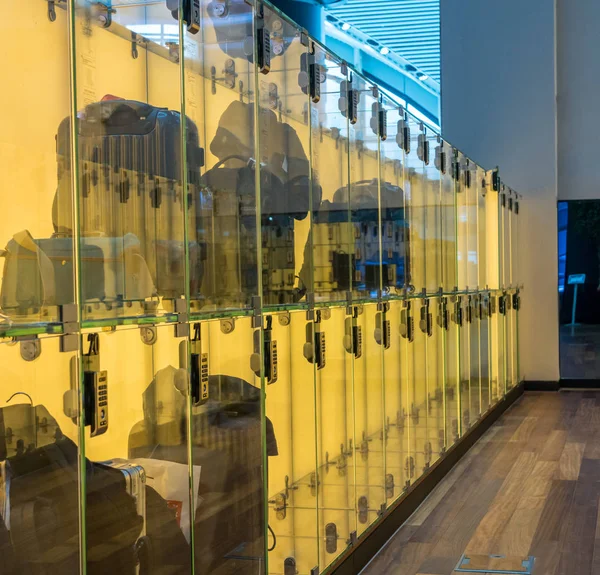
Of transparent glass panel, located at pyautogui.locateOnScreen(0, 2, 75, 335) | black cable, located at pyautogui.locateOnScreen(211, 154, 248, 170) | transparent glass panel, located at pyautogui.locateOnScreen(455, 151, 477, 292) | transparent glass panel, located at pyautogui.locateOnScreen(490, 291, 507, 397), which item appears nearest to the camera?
transparent glass panel, located at pyautogui.locateOnScreen(0, 2, 75, 335)

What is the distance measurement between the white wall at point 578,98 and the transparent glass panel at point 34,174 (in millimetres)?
9283

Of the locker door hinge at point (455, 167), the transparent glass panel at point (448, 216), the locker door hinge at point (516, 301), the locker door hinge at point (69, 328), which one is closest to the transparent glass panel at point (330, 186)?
the locker door hinge at point (69, 328)

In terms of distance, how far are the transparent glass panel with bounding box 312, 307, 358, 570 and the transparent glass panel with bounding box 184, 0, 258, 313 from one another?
786 millimetres

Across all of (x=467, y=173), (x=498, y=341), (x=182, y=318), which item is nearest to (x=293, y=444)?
(x=182, y=318)

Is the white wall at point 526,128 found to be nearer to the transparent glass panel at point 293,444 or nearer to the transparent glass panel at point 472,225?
the transparent glass panel at point 472,225

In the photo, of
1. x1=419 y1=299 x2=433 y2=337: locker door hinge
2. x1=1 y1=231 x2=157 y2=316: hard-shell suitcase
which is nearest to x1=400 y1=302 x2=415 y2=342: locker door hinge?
x1=419 y1=299 x2=433 y2=337: locker door hinge

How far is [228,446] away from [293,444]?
557 millimetres

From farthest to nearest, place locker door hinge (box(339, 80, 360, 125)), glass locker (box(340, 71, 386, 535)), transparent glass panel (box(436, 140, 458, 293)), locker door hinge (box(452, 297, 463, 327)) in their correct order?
locker door hinge (box(452, 297, 463, 327))
transparent glass panel (box(436, 140, 458, 293))
glass locker (box(340, 71, 386, 535))
locker door hinge (box(339, 80, 360, 125))

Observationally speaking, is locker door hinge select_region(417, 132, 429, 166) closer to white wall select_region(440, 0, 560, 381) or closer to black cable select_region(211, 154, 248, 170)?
black cable select_region(211, 154, 248, 170)

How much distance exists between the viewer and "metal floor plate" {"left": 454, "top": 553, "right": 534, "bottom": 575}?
3.84 meters

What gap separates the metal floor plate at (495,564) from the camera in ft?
12.6

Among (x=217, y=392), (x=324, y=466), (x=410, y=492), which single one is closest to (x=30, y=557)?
(x=217, y=392)

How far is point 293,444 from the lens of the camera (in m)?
2.95

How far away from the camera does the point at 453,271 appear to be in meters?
6.13
